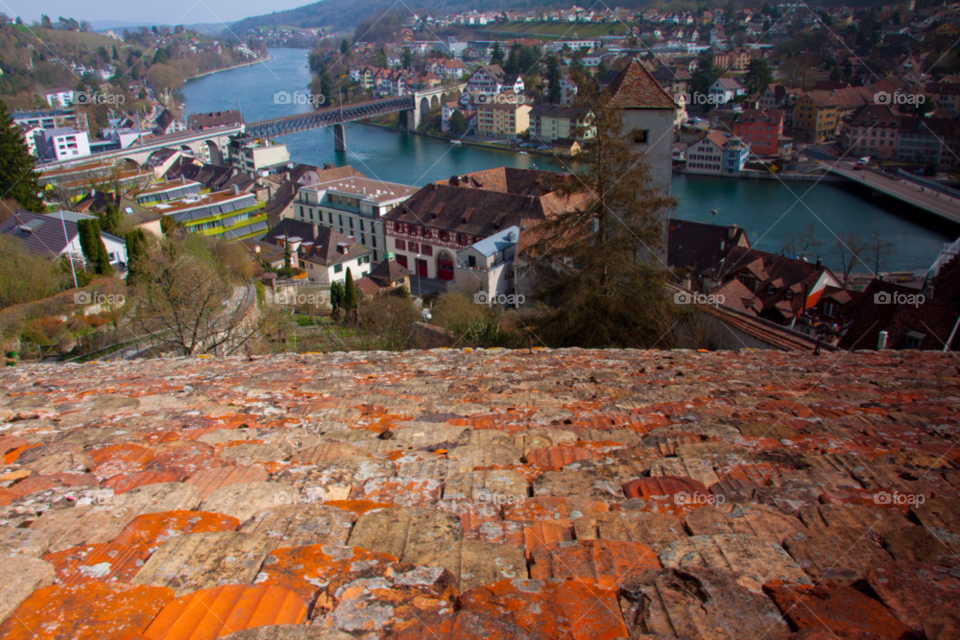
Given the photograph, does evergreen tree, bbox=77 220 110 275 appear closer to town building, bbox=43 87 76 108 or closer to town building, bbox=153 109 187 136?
town building, bbox=153 109 187 136

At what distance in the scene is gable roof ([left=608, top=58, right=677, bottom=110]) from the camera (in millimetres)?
14781

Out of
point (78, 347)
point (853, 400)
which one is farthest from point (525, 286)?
point (853, 400)

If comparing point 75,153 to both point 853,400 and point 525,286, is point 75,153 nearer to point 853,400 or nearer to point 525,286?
point 525,286

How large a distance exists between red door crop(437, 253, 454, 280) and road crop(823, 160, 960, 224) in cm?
3353

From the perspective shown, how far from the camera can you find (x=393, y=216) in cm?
3403

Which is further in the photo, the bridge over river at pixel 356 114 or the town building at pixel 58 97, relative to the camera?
the town building at pixel 58 97

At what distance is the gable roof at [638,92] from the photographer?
48.5ft

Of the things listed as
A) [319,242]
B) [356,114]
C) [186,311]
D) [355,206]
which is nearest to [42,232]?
[319,242]

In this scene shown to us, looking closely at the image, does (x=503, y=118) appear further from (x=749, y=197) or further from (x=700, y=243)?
(x=700, y=243)

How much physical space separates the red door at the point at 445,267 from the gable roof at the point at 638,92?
17.7m

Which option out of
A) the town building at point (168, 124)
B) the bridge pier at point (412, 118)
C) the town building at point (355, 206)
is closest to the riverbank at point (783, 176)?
the town building at point (355, 206)

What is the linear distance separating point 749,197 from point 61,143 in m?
65.5

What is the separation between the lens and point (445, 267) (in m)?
32.2

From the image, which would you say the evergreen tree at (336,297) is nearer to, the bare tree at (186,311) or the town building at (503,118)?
the bare tree at (186,311)
